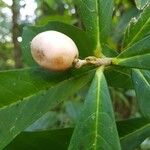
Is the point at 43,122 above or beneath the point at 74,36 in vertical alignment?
beneath

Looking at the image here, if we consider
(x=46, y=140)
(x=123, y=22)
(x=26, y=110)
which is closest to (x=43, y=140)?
(x=46, y=140)

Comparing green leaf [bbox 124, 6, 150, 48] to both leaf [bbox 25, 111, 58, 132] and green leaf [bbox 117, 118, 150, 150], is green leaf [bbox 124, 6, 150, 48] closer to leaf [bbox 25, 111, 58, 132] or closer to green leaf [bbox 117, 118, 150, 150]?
green leaf [bbox 117, 118, 150, 150]

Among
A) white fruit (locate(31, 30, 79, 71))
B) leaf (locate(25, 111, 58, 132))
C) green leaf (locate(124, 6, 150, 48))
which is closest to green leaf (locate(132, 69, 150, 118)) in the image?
green leaf (locate(124, 6, 150, 48))

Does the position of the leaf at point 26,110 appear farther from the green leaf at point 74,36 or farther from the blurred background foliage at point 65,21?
the blurred background foliage at point 65,21

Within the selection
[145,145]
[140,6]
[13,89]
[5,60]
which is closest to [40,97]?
[13,89]

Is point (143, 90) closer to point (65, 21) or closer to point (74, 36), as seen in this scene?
point (74, 36)

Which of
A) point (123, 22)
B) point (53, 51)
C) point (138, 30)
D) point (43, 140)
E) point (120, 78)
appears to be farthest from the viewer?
point (123, 22)

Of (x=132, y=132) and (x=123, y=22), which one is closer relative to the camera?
(x=132, y=132)
